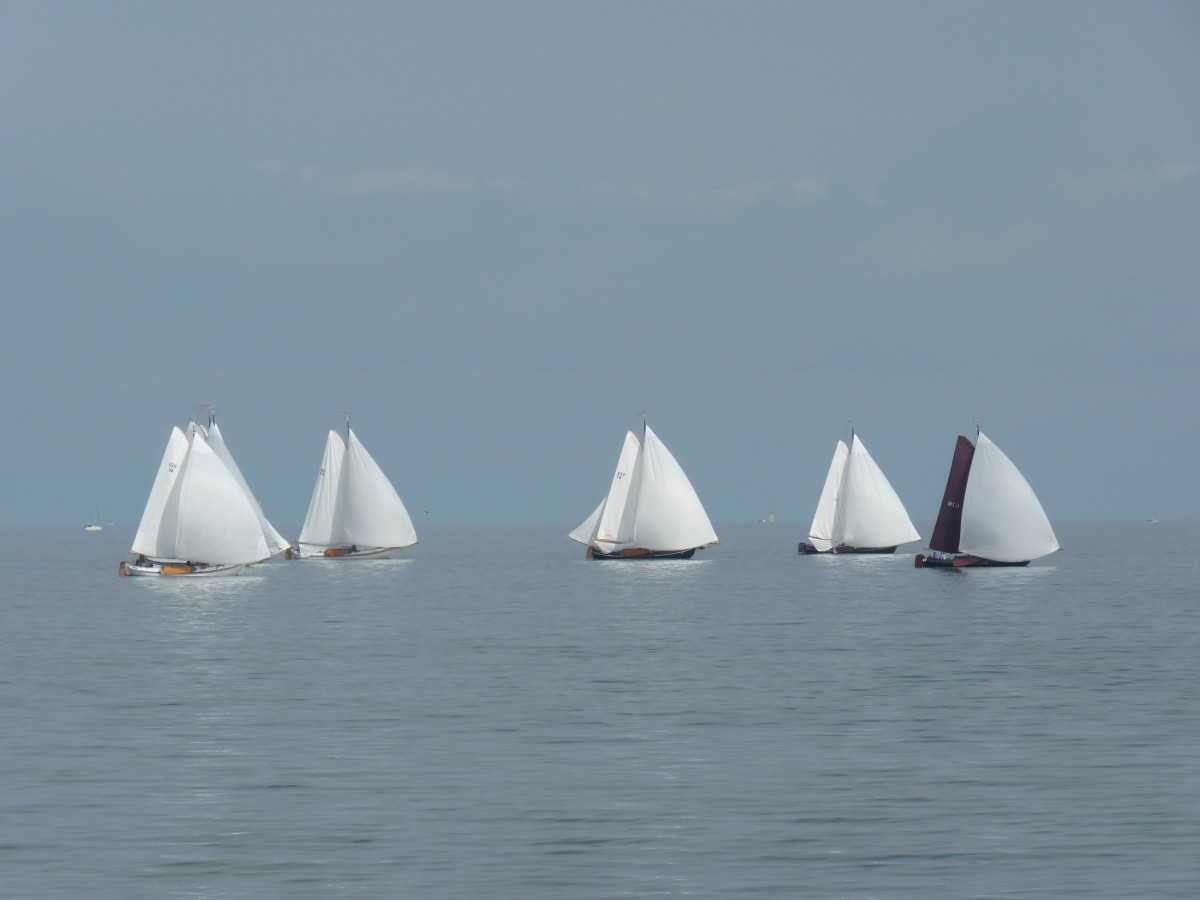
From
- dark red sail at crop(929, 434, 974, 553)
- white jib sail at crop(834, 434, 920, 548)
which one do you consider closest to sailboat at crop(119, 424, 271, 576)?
dark red sail at crop(929, 434, 974, 553)

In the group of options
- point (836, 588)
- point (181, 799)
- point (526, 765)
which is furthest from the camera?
point (836, 588)

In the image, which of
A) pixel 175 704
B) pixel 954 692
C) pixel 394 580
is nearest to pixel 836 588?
pixel 394 580

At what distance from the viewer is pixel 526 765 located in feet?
90.1

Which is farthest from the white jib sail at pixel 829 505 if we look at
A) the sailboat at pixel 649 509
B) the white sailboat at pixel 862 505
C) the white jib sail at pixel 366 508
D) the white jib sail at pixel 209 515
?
the white jib sail at pixel 209 515

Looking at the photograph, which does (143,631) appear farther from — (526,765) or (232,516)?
(526,765)

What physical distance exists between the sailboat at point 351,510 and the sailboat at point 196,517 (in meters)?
20.3

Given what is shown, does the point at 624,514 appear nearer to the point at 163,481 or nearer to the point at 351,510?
the point at 351,510

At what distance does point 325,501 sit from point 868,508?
3739 centimetres

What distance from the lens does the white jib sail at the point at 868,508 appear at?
110000 millimetres

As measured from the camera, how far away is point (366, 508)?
107188 millimetres

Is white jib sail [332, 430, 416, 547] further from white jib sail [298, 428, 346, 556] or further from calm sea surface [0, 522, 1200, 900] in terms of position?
calm sea surface [0, 522, 1200, 900]

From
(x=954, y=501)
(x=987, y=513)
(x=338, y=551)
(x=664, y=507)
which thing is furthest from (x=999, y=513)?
(x=338, y=551)

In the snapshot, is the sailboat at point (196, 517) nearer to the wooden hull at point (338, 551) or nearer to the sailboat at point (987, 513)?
the wooden hull at point (338, 551)

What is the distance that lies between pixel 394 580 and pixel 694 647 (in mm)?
50716
